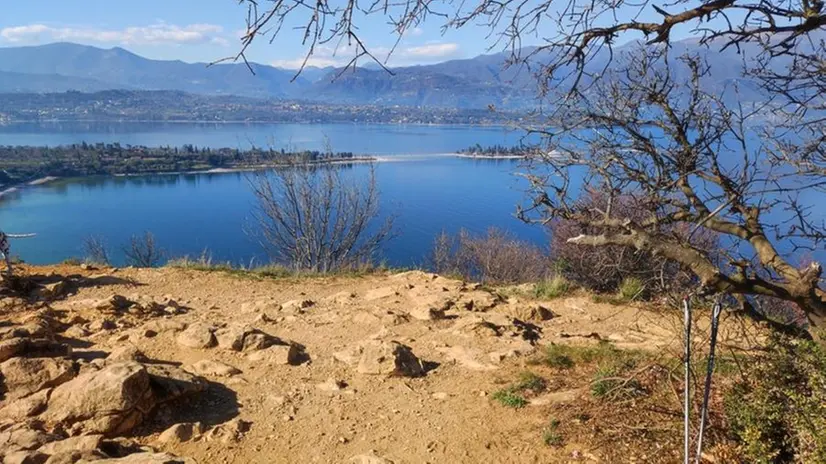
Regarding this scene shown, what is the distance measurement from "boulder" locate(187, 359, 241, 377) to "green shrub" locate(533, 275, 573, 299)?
5454mm

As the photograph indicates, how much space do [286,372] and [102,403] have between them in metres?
1.80

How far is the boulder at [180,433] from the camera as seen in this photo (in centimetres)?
446

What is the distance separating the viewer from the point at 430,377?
19.4 feet

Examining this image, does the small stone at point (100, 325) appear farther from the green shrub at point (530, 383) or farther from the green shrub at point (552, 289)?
the green shrub at point (552, 289)

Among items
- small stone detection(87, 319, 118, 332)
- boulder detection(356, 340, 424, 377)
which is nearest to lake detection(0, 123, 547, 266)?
small stone detection(87, 319, 118, 332)

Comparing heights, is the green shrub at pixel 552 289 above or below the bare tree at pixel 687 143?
below

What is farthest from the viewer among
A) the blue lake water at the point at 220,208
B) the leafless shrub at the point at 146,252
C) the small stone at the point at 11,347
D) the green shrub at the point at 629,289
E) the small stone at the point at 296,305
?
the blue lake water at the point at 220,208

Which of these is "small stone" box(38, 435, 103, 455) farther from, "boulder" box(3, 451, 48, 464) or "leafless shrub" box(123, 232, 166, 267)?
"leafless shrub" box(123, 232, 166, 267)

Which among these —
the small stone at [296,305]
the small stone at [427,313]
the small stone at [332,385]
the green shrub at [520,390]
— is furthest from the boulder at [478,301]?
the small stone at [332,385]

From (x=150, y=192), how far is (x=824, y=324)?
7301 centimetres

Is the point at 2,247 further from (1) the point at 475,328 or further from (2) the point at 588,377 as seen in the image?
(2) the point at 588,377

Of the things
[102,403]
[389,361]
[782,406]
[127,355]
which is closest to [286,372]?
[389,361]

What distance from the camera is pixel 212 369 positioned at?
5.78m

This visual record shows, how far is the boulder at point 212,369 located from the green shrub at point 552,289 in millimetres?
5454
